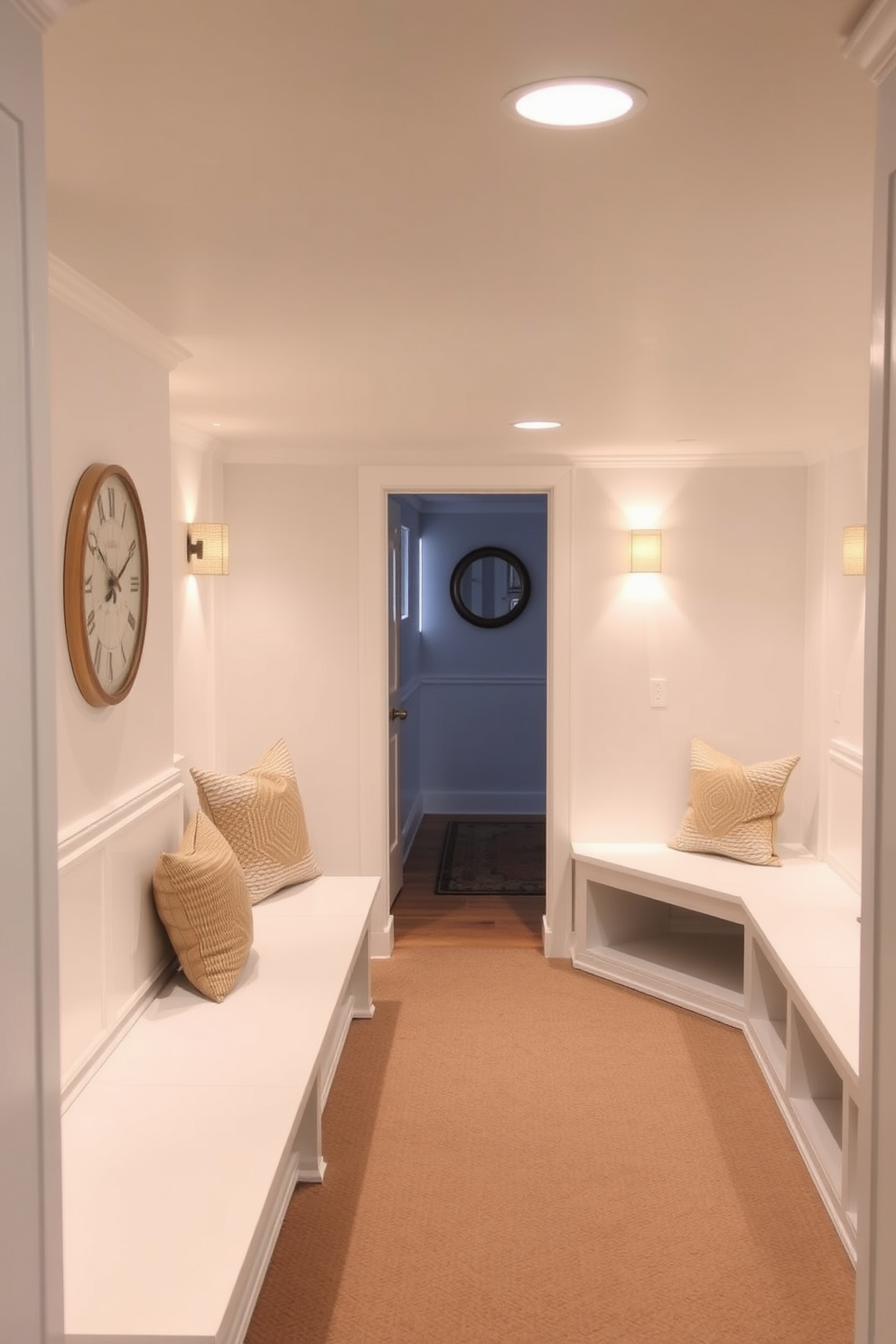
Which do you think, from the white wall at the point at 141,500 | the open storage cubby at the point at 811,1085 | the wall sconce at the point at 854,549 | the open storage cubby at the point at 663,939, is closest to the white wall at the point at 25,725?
the white wall at the point at 141,500

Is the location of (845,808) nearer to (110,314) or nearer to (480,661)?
(110,314)

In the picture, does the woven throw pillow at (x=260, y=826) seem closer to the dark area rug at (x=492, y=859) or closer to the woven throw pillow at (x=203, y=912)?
the woven throw pillow at (x=203, y=912)

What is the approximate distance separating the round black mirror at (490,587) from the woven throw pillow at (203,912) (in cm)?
538

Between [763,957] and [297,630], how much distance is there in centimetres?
239

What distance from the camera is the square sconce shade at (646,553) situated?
17.1ft

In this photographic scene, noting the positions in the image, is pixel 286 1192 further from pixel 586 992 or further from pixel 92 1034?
pixel 586 992

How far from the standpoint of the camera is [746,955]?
4.42 m

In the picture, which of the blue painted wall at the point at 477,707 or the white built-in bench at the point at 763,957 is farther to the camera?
the blue painted wall at the point at 477,707

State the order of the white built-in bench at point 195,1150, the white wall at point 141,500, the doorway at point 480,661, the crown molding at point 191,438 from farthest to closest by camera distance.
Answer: the doorway at point 480,661, the crown molding at point 191,438, the white wall at point 141,500, the white built-in bench at point 195,1150

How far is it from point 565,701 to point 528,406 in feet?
5.85

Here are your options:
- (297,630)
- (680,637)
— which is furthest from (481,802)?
(297,630)

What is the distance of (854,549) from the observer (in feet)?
14.1

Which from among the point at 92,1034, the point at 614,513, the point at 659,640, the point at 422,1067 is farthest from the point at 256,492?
the point at 92,1034

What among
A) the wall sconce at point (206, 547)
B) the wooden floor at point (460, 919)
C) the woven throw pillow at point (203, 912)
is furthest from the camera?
the wooden floor at point (460, 919)
